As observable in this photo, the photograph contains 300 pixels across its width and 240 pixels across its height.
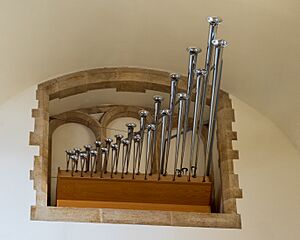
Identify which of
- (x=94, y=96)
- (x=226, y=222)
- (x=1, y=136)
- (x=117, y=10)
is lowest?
(x=226, y=222)

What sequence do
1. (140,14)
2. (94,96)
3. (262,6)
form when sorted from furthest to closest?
1. (94,96)
2. (140,14)
3. (262,6)

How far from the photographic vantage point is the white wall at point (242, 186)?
6.25 meters

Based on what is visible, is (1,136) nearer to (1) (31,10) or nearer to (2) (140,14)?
(1) (31,10)

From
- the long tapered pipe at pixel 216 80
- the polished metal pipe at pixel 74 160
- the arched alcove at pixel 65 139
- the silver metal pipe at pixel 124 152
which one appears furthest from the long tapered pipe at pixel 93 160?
the long tapered pipe at pixel 216 80

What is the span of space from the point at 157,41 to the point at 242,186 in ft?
4.98

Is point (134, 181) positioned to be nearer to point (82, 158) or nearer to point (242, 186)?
point (82, 158)

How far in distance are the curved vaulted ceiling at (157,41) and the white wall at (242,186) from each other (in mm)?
164

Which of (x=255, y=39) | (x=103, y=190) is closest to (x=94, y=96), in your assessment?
(x=103, y=190)

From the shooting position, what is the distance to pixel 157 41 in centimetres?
677

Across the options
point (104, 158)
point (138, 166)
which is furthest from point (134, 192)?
point (104, 158)

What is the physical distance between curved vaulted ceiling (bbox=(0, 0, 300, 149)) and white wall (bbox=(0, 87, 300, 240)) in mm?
164

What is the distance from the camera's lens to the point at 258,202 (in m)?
6.64

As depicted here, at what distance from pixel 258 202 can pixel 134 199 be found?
1.11 metres

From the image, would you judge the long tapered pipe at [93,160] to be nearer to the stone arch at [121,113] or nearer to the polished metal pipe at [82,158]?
the polished metal pipe at [82,158]
